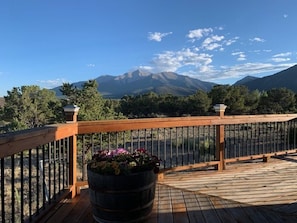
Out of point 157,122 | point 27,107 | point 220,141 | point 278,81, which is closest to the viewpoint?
point 157,122

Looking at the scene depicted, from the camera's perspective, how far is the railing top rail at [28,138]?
1.75 m

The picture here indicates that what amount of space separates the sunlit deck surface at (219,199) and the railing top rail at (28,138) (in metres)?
0.80

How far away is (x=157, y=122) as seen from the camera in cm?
389

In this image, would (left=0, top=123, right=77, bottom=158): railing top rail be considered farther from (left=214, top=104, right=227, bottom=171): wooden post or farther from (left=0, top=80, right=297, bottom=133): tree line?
(left=0, top=80, right=297, bottom=133): tree line

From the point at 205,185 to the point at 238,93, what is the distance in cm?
1670

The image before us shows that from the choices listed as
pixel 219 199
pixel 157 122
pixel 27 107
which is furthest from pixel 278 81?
pixel 219 199

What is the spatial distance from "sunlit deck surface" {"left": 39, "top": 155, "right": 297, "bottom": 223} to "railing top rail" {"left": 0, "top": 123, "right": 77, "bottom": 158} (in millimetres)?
798

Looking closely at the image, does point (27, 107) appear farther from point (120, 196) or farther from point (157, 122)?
point (120, 196)

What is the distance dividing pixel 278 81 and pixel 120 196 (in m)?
53.7

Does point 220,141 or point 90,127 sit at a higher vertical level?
point 90,127

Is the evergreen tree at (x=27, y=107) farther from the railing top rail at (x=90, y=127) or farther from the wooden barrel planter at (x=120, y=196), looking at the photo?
the wooden barrel planter at (x=120, y=196)

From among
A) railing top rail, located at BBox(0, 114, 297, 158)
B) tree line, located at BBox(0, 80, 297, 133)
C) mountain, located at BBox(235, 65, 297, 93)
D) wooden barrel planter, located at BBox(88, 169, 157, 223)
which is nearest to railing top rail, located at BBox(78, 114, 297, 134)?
railing top rail, located at BBox(0, 114, 297, 158)

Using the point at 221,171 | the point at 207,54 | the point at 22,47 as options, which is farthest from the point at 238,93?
the point at 22,47

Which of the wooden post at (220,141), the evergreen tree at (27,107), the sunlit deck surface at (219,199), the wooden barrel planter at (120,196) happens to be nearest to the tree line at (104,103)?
the evergreen tree at (27,107)
